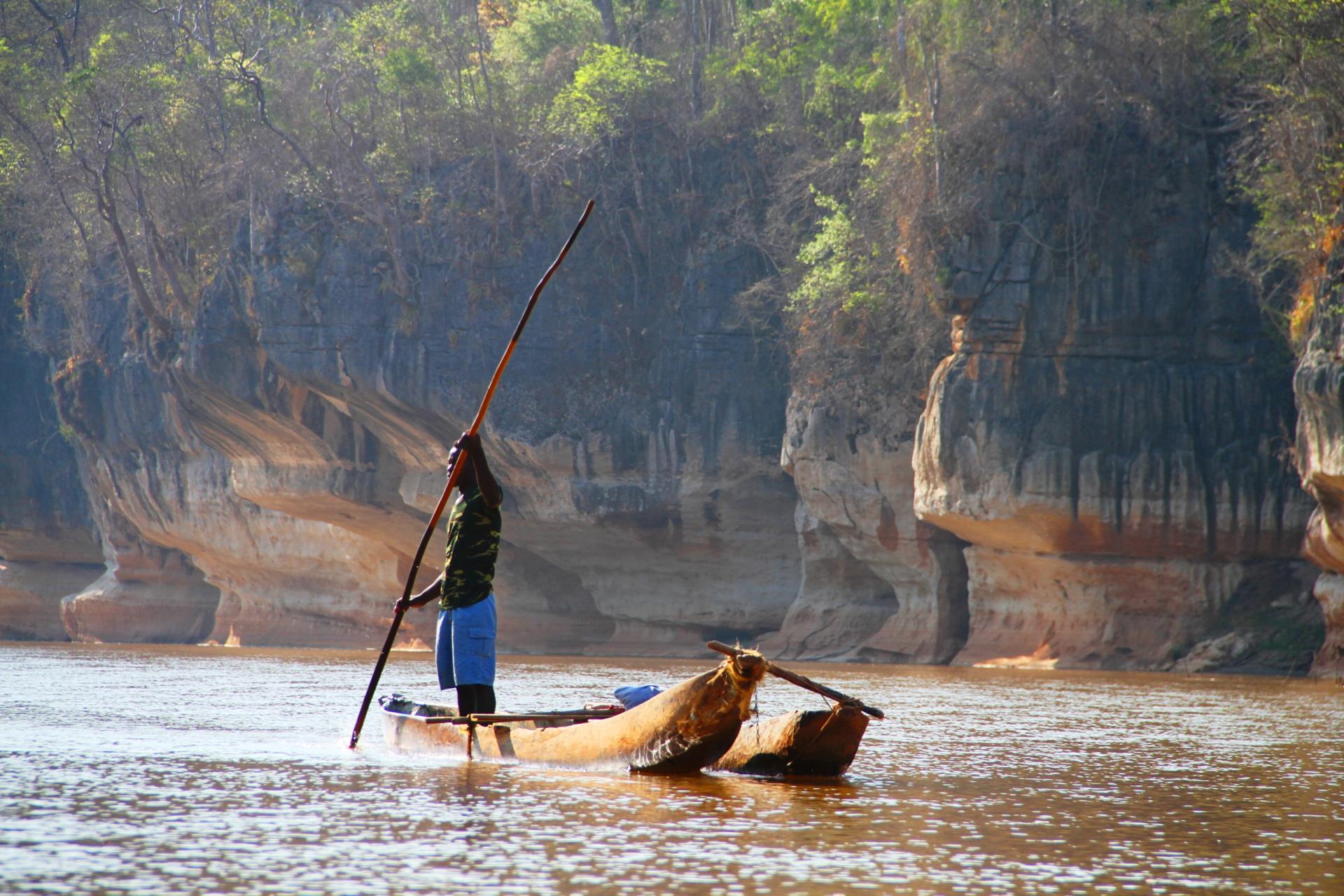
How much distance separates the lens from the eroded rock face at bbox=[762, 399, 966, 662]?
27.2 meters

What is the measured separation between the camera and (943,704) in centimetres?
1638

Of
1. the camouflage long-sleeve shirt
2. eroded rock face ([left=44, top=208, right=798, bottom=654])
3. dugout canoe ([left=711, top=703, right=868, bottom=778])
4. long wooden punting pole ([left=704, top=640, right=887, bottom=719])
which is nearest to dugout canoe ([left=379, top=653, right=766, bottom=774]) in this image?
long wooden punting pole ([left=704, top=640, right=887, bottom=719])

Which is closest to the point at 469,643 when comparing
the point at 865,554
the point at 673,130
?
the point at 865,554

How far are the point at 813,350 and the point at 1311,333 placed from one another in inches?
419

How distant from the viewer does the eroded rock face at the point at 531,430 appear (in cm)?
3133

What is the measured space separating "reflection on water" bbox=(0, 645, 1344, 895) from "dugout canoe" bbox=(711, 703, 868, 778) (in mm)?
179

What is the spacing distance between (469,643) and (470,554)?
1.84 ft

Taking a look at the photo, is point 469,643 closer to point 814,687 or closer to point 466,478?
point 466,478

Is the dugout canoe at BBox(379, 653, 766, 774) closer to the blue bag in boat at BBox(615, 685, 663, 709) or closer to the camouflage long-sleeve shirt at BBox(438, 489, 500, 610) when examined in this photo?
the blue bag in boat at BBox(615, 685, 663, 709)

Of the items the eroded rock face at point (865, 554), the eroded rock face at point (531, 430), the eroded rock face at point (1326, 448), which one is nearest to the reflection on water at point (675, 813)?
the eroded rock face at point (1326, 448)

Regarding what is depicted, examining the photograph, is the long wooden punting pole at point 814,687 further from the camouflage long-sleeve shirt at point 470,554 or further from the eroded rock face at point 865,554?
the eroded rock face at point 865,554

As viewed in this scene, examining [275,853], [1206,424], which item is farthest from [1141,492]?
[275,853]

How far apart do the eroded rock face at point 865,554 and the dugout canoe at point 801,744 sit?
1763cm

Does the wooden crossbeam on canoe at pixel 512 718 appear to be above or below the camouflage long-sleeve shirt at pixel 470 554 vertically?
below
